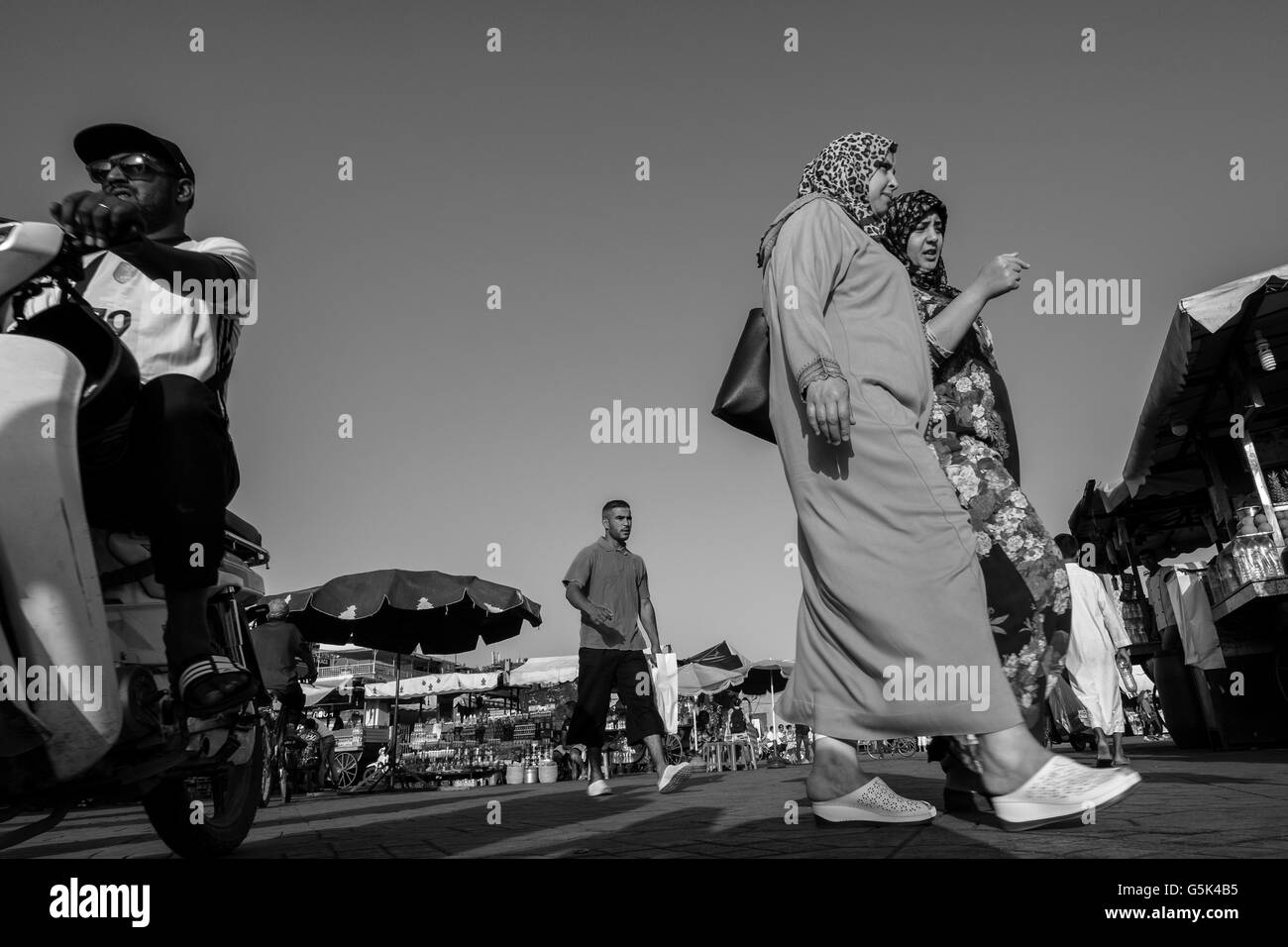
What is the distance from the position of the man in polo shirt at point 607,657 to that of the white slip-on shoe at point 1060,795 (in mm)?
4679

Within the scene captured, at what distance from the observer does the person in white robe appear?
284 inches

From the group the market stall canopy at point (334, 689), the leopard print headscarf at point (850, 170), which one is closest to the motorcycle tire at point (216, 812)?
the leopard print headscarf at point (850, 170)

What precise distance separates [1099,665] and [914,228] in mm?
4941

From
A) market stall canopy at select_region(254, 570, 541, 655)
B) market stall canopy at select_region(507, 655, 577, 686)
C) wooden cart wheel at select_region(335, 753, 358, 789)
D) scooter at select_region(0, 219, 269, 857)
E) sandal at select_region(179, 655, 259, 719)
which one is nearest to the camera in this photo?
scooter at select_region(0, 219, 269, 857)

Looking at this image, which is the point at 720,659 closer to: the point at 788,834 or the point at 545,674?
the point at 545,674

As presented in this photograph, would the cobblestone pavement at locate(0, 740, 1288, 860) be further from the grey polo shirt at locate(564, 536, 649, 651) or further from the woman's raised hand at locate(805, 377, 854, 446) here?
the grey polo shirt at locate(564, 536, 649, 651)

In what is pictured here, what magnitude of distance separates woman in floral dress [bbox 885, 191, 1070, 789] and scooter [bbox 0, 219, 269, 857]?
2.47 m

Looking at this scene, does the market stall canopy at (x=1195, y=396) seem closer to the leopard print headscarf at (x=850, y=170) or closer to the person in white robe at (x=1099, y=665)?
the person in white robe at (x=1099, y=665)

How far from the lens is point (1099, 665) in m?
7.35

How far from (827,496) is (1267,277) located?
4.62m

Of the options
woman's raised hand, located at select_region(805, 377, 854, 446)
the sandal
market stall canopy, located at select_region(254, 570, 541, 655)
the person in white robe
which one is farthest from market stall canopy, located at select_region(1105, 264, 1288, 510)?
Answer: market stall canopy, located at select_region(254, 570, 541, 655)

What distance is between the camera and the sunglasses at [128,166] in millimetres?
2822

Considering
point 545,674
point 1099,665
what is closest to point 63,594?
point 1099,665
